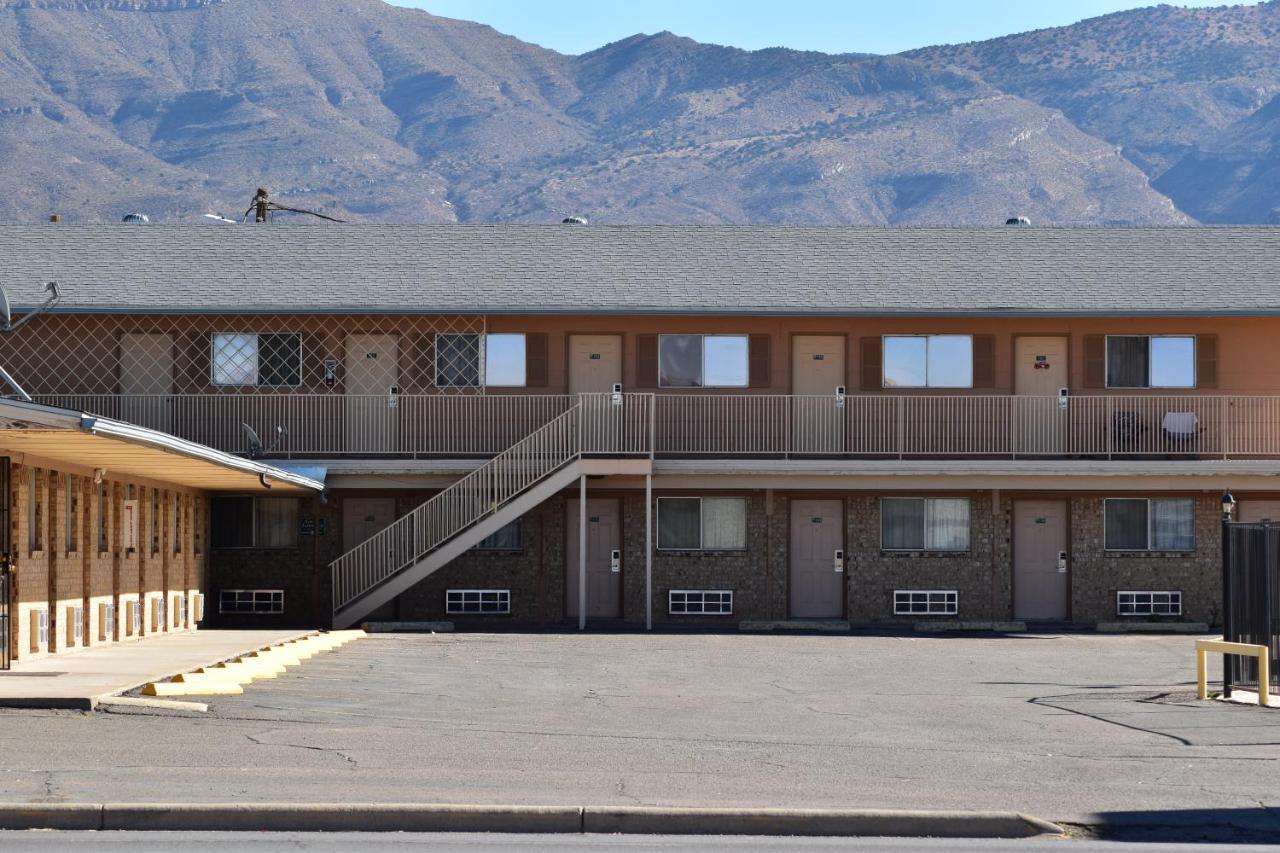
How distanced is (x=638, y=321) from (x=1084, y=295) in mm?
7438

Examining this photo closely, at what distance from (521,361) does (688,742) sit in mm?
18265

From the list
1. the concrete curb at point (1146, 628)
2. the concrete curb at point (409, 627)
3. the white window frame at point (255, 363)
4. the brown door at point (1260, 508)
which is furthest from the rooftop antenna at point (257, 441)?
the brown door at point (1260, 508)

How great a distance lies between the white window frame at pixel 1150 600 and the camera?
32.3 metres

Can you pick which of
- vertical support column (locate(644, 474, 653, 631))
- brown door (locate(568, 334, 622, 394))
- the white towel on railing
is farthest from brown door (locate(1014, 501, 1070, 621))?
brown door (locate(568, 334, 622, 394))

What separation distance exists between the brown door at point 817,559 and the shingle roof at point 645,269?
3482 mm

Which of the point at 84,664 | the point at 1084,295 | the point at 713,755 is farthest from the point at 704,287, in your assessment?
the point at 713,755

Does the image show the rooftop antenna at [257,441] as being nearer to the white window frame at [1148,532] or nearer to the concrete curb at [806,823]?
the white window frame at [1148,532]

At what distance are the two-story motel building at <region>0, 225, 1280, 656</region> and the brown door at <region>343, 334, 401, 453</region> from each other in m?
0.04

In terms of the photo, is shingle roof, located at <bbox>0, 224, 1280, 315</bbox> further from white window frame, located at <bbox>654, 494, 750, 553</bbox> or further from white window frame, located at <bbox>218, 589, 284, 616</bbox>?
white window frame, located at <bbox>218, 589, 284, 616</bbox>

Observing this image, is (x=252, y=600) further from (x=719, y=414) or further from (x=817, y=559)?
(x=817, y=559)

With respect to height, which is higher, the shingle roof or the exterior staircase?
the shingle roof

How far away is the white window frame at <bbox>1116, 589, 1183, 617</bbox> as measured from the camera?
32344mm

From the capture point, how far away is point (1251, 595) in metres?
18.7

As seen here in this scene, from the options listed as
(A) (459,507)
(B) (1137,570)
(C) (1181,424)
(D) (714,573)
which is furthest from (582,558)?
(C) (1181,424)
